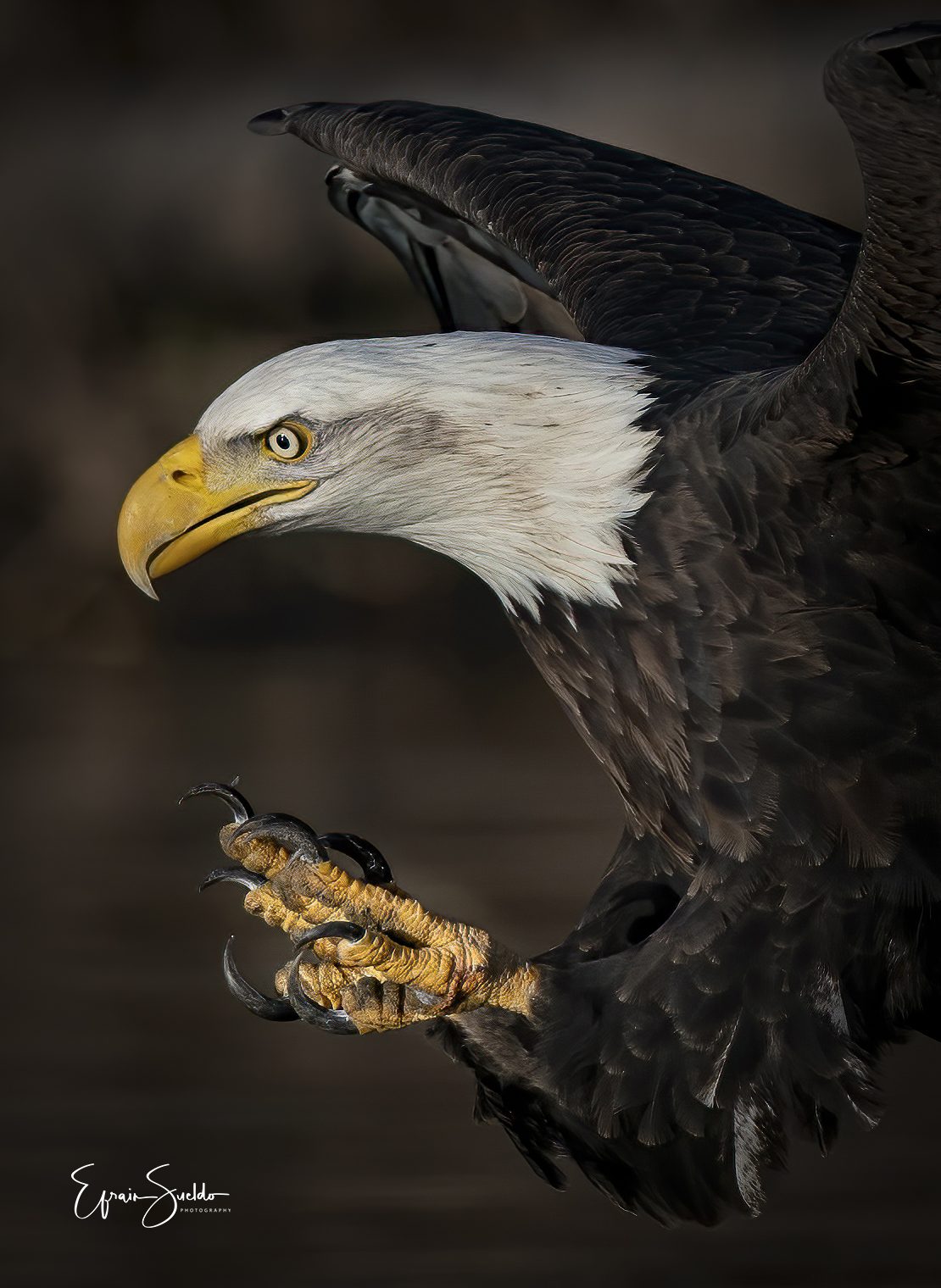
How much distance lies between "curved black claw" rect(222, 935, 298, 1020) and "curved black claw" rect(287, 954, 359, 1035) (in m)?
→ 0.02

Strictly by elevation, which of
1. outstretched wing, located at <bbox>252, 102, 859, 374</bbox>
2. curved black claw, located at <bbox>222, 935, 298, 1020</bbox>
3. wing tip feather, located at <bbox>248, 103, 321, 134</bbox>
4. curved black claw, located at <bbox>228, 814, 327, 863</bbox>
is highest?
wing tip feather, located at <bbox>248, 103, 321, 134</bbox>

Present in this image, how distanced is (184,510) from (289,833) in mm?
328

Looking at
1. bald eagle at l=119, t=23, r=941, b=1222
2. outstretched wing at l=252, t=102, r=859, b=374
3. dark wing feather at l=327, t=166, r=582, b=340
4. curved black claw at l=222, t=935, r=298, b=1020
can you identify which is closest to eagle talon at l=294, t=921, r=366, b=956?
bald eagle at l=119, t=23, r=941, b=1222

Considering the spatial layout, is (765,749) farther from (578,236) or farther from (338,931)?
(578,236)

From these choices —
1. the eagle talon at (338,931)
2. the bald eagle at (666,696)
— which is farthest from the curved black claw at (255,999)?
the eagle talon at (338,931)

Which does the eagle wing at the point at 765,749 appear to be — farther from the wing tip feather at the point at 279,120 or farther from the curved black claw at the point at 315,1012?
Result: the wing tip feather at the point at 279,120

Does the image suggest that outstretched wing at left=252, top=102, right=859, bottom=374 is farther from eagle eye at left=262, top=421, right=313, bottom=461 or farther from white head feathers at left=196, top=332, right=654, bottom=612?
eagle eye at left=262, top=421, right=313, bottom=461

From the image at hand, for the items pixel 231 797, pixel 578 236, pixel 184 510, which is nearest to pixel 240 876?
pixel 231 797

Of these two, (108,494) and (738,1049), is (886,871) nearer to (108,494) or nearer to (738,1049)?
(738,1049)

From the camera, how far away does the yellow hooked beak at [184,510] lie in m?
1.77

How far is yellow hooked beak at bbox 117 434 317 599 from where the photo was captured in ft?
5.80

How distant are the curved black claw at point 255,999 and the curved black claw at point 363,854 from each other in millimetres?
135

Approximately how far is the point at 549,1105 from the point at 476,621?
3866mm

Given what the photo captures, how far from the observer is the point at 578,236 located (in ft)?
7.88
